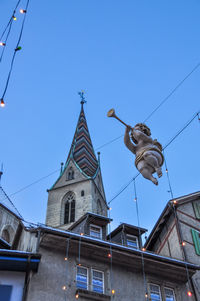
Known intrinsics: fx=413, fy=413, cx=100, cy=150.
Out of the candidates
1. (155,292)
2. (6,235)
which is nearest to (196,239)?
(155,292)

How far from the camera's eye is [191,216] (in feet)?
57.7

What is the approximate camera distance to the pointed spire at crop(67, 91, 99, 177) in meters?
48.1

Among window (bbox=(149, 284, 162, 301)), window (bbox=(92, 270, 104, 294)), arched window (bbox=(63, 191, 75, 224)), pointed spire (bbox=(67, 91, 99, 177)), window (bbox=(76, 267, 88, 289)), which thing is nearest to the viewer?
window (bbox=(76, 267, 88, 289))

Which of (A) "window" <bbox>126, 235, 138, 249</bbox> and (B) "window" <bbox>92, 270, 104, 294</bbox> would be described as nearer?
(B) "window" <bbox>92, 270, 104, 294</bbox>

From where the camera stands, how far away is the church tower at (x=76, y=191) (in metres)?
41.0

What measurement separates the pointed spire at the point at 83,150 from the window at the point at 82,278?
106 ft

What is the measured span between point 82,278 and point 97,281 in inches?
21.9

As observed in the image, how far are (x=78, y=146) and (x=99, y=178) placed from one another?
272 inches

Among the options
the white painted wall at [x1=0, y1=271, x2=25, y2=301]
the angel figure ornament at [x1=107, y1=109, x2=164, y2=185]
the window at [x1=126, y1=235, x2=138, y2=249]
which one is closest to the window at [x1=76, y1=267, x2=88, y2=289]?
the white painted wall at [x1=0, y1=271, x2=25, y2=301]

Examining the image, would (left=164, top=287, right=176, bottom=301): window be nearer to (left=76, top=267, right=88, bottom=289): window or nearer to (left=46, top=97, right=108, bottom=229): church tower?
(left=76, top=267, right=88, bottom=289): window

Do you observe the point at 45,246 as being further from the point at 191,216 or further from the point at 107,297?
→ the point at 191,216

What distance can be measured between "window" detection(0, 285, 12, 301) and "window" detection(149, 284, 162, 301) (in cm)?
487

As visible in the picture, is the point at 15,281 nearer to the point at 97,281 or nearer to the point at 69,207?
the point at 97,281

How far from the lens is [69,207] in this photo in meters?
42.3
